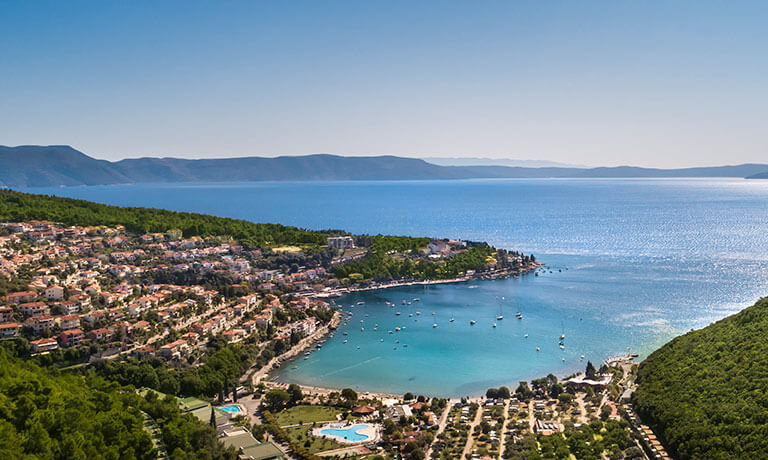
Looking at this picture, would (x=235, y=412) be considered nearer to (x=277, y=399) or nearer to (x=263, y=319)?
(x=277, y=399)

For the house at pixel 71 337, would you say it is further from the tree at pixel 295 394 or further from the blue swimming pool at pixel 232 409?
the tree at pixel 295 394

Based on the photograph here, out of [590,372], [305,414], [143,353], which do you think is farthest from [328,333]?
[590,372]

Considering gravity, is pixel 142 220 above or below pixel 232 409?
above

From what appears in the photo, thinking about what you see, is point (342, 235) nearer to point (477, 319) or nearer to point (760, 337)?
point (477, 319)

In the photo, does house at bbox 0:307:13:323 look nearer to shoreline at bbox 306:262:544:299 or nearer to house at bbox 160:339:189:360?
house at bbox 160:339:189:360

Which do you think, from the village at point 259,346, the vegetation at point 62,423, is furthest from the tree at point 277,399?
the vegetation at point 62,423

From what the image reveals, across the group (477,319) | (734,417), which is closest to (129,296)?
(477,319)
